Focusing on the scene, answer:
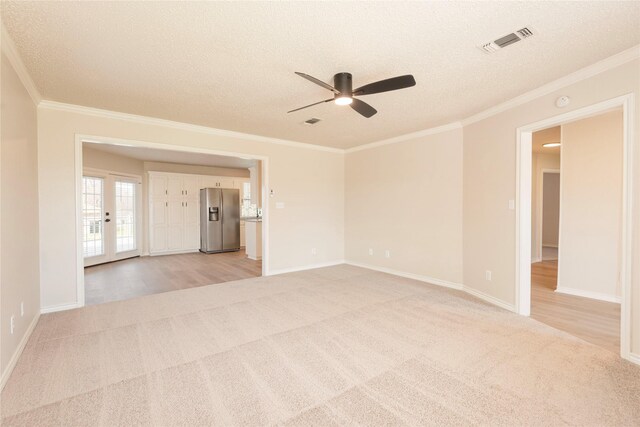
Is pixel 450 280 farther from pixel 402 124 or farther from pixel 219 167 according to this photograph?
pixel 219 167

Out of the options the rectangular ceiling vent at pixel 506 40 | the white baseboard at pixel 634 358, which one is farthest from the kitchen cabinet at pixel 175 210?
the white baseboard at pixel 634 358

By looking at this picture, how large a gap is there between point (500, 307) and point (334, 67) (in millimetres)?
3430

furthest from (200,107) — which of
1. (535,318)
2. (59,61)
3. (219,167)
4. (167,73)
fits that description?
(219,167)

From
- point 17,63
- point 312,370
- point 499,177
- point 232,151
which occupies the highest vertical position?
point 17,63

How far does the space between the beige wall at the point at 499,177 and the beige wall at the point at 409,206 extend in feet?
0.72

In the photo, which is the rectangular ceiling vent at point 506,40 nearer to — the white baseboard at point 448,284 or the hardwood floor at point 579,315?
the hardwood floor at point 579,315

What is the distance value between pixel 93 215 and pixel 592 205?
30.5 feet

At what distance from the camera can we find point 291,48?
230 cm

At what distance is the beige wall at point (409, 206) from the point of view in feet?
14.7

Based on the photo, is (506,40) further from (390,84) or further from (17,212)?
(17,212)

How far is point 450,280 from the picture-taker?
14.8 ft

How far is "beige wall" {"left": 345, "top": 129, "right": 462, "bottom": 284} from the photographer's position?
4.49 metres

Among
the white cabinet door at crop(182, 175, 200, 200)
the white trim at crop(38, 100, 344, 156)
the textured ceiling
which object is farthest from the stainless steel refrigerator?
the textured ceiling

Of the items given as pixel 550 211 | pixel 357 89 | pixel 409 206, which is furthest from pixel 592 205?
pixel 550 211
